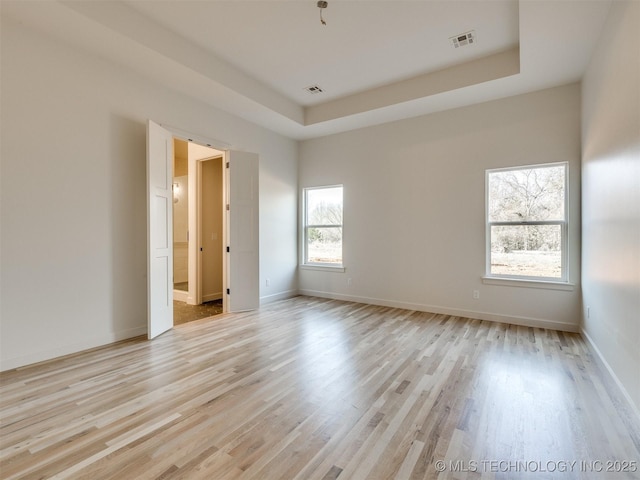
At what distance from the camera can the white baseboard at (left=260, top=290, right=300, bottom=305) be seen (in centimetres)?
557

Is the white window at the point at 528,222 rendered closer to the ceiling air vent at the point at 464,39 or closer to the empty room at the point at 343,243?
the empty room at the point at 343,243

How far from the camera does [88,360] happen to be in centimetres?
300

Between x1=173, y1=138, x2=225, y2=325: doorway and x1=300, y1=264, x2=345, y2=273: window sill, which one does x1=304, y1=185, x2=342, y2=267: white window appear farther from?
x1=173, y1=138, x2=225, y2=325: doorway

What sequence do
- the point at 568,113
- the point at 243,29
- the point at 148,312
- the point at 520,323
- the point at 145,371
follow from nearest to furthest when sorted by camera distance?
the point at 145,371 < the point at 243,29 < the point at 148,312 < the point at 568,113 < the point at 520,323

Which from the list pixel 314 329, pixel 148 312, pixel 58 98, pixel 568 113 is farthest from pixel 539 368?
pixel 58 98

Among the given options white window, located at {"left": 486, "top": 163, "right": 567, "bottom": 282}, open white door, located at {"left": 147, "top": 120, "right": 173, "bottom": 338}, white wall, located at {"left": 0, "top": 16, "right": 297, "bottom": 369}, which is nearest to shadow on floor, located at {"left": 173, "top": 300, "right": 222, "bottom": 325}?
open white door, located at {"left": 147, "top": 120, "right": 173, "bottom": 338}

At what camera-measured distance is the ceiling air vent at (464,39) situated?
3352 millimetres

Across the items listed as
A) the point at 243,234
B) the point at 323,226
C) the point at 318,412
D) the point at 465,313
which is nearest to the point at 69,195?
the point at 243,234

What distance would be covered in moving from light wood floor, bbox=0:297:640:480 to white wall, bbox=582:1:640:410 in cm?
37

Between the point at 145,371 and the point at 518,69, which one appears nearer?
the point at 145,371

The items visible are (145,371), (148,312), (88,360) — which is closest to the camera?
(145,371)

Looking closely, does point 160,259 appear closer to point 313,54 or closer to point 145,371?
point 145,371

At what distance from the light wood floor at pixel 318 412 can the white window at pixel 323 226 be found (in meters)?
2.64

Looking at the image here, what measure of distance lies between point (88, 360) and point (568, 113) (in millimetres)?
6100
